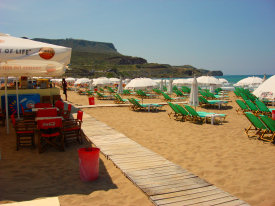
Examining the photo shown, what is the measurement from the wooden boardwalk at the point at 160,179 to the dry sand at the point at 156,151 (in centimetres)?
16

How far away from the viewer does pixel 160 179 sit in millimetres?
3639

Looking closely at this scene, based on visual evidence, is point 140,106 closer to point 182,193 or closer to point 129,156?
point 129,156

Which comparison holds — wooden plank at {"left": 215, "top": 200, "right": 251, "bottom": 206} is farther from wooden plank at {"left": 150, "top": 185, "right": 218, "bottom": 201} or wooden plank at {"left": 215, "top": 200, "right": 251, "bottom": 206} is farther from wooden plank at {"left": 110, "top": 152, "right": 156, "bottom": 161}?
wooden plank at {"left": 110, "top": 152, "right": 156, "bottom": 161}

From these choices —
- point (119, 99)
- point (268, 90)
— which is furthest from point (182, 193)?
point (119, 99)

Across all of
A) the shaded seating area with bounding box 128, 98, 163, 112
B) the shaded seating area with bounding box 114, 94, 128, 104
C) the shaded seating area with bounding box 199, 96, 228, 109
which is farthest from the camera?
the shaded seating area with bounding box 114, 94, 128, 104

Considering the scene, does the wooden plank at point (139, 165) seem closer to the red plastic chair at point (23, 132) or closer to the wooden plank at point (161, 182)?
the wooden plank at point (161, 182)

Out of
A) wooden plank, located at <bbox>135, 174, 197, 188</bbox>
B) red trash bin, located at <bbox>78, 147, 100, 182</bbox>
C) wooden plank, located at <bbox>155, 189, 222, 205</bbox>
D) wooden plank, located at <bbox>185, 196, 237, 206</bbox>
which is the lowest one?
wooden plank, located at <bbox>185, 196, 237, 206</bbox>

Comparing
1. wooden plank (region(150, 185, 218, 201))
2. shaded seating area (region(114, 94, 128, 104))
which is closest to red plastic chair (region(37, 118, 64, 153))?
wooden plank (region(150, 185, 218, 201))

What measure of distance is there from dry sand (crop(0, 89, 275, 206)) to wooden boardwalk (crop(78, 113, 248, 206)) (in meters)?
0.16

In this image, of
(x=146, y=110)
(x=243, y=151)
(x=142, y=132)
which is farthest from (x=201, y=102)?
(x=243, y=151)

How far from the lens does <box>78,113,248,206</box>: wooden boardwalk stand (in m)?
3.07

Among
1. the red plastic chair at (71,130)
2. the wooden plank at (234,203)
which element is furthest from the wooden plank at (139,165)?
the red plastic chair at (71,130)

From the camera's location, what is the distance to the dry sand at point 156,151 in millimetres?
3229

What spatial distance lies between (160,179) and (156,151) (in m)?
1.58
